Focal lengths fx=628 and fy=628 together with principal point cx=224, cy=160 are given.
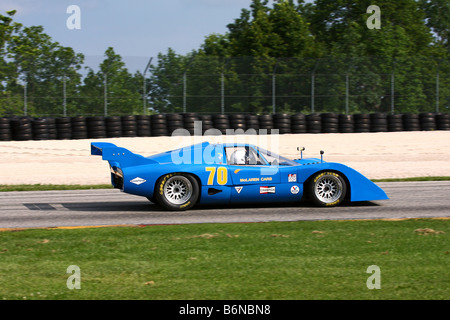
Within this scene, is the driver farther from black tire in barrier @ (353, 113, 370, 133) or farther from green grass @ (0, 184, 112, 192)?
black tire in barrier @ (353, 113, 370, 133)

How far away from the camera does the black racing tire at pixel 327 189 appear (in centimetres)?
1091

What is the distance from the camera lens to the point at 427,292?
5.54 m

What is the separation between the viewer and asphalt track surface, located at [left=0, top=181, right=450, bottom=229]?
32.3 ft

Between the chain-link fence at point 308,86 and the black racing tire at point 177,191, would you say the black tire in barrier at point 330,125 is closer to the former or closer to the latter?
the chain-link fence at point 308,86

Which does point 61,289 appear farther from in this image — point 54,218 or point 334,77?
point 334,77

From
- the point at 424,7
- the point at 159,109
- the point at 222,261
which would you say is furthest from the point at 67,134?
the point at 424,7

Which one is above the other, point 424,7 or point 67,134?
point 424,7

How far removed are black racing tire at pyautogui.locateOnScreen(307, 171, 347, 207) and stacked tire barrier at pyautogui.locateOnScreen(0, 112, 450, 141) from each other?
13.2 m

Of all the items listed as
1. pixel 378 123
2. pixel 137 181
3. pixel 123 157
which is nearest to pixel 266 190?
pixel 137 181

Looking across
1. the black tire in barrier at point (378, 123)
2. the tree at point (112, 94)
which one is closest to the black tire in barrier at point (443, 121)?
the black tire in barrier at point (378, 123)

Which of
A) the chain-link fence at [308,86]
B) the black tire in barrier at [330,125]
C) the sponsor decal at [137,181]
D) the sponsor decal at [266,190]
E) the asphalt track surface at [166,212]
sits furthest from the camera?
the chain-link fence at [308,86]

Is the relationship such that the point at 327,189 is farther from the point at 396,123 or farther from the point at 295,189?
the point at 396,123

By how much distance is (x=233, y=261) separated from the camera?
6.78m
